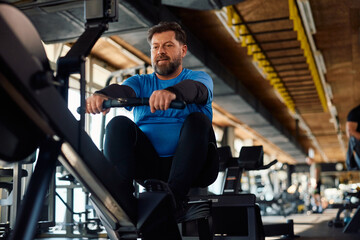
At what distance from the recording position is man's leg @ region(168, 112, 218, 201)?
1.55 meters

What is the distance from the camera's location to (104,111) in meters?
1.56

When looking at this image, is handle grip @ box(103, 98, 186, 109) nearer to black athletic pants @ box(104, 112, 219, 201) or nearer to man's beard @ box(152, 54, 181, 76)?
black athletic pants @ box(104, 112, 219, 201)

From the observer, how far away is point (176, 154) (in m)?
1.59

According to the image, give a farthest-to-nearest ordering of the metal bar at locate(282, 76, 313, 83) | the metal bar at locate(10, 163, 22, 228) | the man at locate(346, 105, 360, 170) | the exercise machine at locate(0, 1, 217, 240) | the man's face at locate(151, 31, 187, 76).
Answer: the metal bar at locate(282, 76, 313, 83), the man at locate(346, 105, 360, 170), the metal bar at locate(10, 163, 22, 228), the man's face at locate(151, 31, 187, 76), the exercise machine at locate(0, 1, 217, 240)

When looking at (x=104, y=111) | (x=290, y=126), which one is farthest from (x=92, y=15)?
(x=290, y=126)

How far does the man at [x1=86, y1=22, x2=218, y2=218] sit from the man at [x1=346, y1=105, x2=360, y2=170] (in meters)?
2.99

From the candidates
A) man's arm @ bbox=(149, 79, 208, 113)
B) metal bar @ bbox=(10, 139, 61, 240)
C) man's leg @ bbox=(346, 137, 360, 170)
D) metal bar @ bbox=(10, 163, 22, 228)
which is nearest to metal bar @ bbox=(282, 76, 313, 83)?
man's leg @ bbox=(346, 137, 360, 170)

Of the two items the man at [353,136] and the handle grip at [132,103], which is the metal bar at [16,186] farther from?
the man at [353,136]

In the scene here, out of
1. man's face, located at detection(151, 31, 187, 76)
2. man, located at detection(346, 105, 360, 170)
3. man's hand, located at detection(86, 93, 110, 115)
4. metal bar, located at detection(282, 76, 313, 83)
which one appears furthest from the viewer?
metal bar, located at detection(282, 76, 313, 83)

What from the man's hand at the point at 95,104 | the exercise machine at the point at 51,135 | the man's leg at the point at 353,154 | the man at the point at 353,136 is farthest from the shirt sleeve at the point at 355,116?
the man's hand at the point at 95,104

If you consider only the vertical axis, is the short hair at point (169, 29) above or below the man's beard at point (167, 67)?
above

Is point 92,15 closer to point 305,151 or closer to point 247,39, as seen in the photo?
point 247,39

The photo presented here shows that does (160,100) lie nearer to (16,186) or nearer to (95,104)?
(95,104)

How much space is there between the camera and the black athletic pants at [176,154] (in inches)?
61.3
